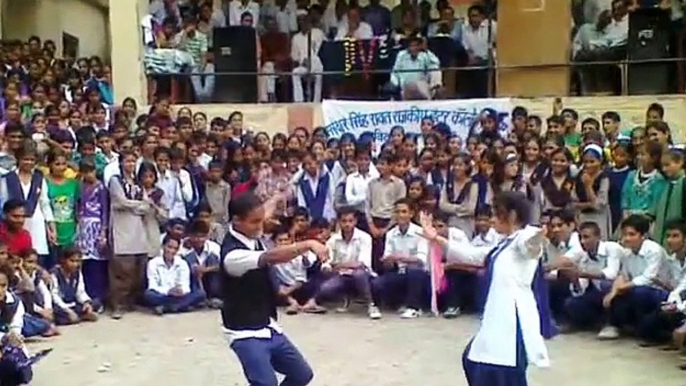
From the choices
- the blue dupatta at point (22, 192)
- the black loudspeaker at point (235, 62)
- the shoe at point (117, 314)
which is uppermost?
the black loudspeaker at point (235, 62)

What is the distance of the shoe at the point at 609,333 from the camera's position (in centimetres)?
971

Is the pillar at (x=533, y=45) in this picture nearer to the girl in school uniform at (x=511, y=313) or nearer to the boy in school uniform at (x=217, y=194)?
the boy in school uniform at (x=217, y=194)

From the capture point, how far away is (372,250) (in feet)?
37.2

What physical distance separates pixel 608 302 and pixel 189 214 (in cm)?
416

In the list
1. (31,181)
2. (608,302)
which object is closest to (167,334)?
(31,181)

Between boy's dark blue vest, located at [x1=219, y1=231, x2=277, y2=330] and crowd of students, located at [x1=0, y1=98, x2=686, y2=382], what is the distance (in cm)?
370

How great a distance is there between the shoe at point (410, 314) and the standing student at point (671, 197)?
225 cm

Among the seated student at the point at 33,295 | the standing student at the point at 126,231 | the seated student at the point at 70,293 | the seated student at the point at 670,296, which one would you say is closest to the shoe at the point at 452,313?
the seated student at the point at 670,296

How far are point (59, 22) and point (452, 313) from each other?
14.6 m

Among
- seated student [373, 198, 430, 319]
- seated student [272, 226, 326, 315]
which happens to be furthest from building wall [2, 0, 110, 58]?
seated student [373, 198, 430, 319]

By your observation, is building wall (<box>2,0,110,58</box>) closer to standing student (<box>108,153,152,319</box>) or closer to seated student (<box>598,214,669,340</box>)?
standing student (<box>108,153,152,319</box>)

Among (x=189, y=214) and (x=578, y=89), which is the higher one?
(x=578, y=89)

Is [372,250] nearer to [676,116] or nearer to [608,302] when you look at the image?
[608,302]

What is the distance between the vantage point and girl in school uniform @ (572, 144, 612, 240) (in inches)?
420
